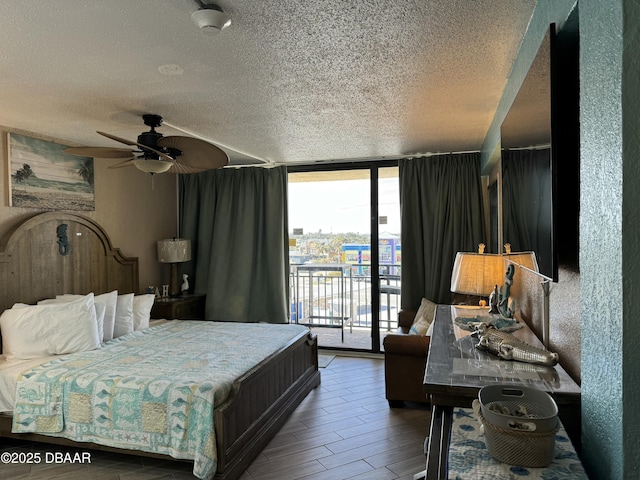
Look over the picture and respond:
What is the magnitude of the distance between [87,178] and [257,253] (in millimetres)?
2135

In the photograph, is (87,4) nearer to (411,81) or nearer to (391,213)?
(411,81)

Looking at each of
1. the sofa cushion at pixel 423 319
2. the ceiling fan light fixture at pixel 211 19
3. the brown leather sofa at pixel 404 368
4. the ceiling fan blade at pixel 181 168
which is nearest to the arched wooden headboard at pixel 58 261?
the ceiling fan blade at pixel 181 168

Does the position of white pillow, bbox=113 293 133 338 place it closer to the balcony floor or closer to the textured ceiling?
the textured ceiling

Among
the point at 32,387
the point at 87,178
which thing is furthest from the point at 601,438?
the point at 87,178

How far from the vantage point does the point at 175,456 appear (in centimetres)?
256

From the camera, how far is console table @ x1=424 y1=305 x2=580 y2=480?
137 cm

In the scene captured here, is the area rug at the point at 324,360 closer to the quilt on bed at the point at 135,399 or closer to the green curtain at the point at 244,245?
the green curtain at the point at 244,245

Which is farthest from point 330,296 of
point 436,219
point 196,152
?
point 196,152

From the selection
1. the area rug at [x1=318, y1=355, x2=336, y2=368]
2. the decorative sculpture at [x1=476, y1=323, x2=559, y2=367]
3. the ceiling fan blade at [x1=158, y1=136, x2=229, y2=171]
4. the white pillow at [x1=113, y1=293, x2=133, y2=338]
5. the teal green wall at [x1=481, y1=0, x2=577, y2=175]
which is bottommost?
the area rug at [x1=318, y1=355, x2=336, y2=368]

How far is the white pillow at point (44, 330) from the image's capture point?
3.18 metres

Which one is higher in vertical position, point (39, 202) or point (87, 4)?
point (87, 4)

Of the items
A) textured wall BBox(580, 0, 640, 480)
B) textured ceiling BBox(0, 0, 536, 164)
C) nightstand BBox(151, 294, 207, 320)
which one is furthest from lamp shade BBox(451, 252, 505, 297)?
nightstand BBox(151, 294, 207, 320)

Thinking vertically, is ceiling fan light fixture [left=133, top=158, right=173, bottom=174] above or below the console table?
above

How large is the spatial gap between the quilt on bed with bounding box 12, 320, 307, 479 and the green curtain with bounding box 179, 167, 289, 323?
7.36 ft
